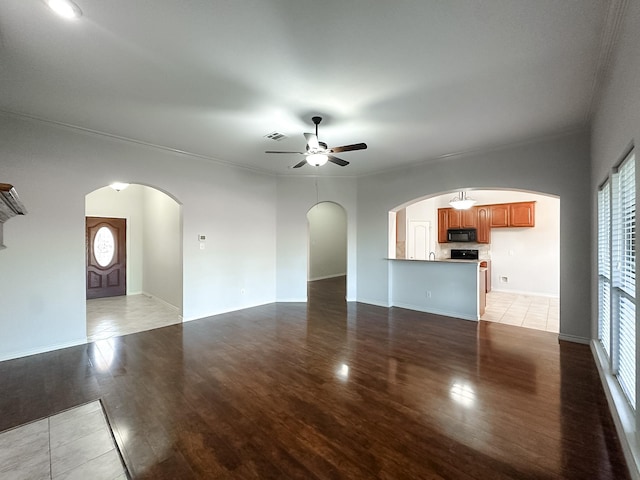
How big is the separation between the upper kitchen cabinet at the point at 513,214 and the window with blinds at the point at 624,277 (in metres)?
5.16

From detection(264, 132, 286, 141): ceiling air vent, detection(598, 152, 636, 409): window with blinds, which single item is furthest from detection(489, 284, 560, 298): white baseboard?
detection(264, 132, 286, 141): ceiling air vent

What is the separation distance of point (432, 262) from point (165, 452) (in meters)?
4.97

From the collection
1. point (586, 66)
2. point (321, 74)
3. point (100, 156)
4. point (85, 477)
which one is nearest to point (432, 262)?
point (586, 66)

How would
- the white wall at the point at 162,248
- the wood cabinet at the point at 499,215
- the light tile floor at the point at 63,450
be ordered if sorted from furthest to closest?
the wood cabinet at the point at 499,215 < the white wall at the point at 162,248 < the light tile floor at the point at 63,450

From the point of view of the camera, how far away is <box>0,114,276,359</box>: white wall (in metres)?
3.35

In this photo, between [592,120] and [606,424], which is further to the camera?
[592,120]

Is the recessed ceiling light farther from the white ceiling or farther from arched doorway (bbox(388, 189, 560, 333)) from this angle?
arched doorway (bbox(388, 189, 560, 333))

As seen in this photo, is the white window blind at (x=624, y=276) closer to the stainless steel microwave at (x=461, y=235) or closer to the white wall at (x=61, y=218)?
the white wall at (x=61, y=218)

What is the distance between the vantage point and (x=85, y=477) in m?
1.71

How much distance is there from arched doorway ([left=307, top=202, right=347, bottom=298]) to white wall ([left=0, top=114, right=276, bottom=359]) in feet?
15.6

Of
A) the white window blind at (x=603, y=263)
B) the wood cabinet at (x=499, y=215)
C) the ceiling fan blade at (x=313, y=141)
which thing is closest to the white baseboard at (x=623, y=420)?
the white window blind at (x=603, y=263)

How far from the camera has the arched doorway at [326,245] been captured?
991 cm

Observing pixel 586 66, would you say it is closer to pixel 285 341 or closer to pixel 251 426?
pixel 251 426

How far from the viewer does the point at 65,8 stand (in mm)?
1781
